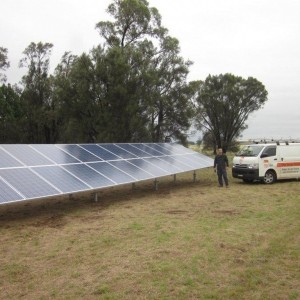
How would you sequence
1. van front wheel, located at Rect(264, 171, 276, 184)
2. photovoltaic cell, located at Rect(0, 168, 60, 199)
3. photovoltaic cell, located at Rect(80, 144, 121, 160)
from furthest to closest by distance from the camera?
van front wheel, located at Rect(264, 171, 276, 184) < photovoltaic cell, located at Rect(80, 144, 121, 160) < photovoltaic cell, located at Rect(0, 168, 60, 199)

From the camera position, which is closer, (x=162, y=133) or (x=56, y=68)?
(x=162, y=133)

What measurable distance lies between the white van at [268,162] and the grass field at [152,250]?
5034 mm

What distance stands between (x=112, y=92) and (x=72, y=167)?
15.6 m

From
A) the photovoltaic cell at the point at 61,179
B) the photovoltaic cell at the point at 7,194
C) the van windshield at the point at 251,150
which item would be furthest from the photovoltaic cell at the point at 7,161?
the van windshield at the point at 251,150

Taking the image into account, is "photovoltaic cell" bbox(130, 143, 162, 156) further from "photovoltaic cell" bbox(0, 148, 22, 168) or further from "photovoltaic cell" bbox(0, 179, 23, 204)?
"photovoltaic cell" bbox(0, 179, 23, 204)

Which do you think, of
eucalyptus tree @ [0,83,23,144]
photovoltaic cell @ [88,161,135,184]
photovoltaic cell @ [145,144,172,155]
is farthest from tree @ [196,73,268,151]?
photovoltaic cell @ [88,161,135,184]

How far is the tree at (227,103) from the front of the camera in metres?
→ 45.1

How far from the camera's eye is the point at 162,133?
1243 inches

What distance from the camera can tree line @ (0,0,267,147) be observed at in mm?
27703

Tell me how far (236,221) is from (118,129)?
1889 cm

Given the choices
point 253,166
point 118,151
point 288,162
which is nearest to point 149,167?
point 118,151

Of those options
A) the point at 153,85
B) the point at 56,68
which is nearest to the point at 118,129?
the point at 153,85

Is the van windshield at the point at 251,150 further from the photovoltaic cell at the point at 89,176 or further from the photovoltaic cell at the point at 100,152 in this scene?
the photovoltaic cell at the point at 89,176

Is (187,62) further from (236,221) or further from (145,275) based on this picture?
(145,275)
